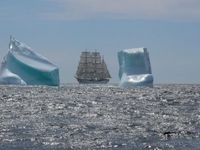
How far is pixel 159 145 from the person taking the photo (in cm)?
2366

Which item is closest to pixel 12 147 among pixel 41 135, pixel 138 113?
pixel 41 135

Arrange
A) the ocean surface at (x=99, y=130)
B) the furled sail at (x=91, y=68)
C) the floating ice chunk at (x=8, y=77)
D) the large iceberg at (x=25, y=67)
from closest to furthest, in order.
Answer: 1. the ocean surface at (x=99, y=130)
2. the large iceberg at (x=25, y=67)
3. the floating ice chunk at (x=8, y=77)
4. the furled sail at (x=91, y=68)

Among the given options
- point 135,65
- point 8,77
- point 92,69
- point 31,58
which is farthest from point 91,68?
point 135,65

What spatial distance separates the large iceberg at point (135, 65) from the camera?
70.5 metres

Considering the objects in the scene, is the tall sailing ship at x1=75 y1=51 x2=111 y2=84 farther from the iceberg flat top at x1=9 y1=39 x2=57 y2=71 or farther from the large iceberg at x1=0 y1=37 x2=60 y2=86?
the iceberg flat top at x1=9 y1=39 x2=57 y2=71

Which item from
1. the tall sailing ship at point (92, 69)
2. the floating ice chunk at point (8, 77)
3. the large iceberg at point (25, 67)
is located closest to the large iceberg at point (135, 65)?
the large iceberg at point (25, 67)

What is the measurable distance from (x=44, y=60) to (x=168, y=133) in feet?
153

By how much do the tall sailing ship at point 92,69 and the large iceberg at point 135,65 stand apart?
5470cm

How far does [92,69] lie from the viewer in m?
127

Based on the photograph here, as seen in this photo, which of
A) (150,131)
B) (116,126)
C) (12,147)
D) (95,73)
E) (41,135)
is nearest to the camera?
(12,147)

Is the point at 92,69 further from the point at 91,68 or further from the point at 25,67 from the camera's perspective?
the point at 25,67

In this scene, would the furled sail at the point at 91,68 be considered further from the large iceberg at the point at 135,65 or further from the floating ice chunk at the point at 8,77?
the large iceberg at the point at 135,65

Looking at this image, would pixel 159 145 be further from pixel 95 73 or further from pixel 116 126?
pixel 95 73

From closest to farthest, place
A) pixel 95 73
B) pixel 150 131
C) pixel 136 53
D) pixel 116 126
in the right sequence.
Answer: pixel 150 131 → pixel 116 126 → pixel 136 53 → pixel 95 73
